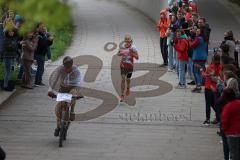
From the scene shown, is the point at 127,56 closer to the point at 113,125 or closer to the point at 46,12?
the point at 113,125

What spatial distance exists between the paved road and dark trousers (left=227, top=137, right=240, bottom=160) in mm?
1744

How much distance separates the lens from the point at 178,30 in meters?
17.9

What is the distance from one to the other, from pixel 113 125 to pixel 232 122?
4.78 metres

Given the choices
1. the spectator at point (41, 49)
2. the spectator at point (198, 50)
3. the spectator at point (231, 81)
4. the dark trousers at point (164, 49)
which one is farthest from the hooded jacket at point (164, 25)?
the spectator at point (231, 81)

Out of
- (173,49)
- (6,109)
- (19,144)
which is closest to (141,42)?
(173,49)

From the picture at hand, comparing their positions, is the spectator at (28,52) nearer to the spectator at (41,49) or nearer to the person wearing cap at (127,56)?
the spectator at (41,49)

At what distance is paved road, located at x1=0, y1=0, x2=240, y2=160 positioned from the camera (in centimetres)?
1262

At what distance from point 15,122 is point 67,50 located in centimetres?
849

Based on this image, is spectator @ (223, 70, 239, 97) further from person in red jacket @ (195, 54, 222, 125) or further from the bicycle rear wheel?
the bicycle rear wheel

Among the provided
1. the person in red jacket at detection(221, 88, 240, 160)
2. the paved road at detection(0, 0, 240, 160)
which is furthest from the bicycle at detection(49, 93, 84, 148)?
the person in red jacket at detection(221, 88, 240, 160)

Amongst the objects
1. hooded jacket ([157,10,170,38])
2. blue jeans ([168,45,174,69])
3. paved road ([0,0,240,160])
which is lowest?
paved road ([0,0,240,160])

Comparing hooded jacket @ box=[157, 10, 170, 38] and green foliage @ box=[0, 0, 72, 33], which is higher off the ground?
hooded jacket @ box=[157, 10, 170, 38]

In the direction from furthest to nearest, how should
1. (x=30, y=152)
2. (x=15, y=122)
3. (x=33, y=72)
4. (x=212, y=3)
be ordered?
(x=212, y=3) < (x=33, y=72) < (x=15, y=122) < (x=30, y=152)

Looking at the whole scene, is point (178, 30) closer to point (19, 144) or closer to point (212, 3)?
point (19, 144)
